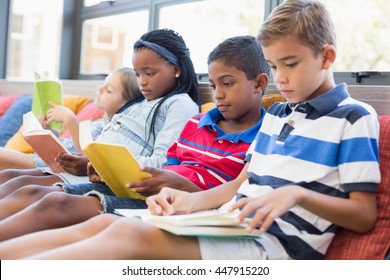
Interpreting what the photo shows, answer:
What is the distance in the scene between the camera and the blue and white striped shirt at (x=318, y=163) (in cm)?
113

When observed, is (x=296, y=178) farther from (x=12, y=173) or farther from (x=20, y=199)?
(x=12, y=173)

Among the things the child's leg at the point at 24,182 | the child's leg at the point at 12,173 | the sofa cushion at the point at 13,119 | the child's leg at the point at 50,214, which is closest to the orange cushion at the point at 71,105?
the sofa cushion at the point at 13,119

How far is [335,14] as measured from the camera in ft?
7.12

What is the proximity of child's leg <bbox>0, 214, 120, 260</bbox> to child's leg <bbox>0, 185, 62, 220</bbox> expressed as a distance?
1.12 ft

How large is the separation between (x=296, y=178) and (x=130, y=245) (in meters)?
0.40

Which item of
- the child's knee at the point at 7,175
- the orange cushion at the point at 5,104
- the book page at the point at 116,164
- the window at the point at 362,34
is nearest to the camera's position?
the book page at the point at 116,164

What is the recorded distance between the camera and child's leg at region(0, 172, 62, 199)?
5.60 ft

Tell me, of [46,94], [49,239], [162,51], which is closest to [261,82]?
[162,51]

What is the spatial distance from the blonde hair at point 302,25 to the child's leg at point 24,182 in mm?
929

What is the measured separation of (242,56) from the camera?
1583mm

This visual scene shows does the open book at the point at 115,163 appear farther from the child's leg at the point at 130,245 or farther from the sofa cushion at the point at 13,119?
the sofa cushion at the point at 13,119

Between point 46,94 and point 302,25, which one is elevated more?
point 302,25

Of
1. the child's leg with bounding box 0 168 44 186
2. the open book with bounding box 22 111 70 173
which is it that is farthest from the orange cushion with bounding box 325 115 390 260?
the child's leg with bounding box 0 168 44 186

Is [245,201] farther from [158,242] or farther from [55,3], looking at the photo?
[55,3]
